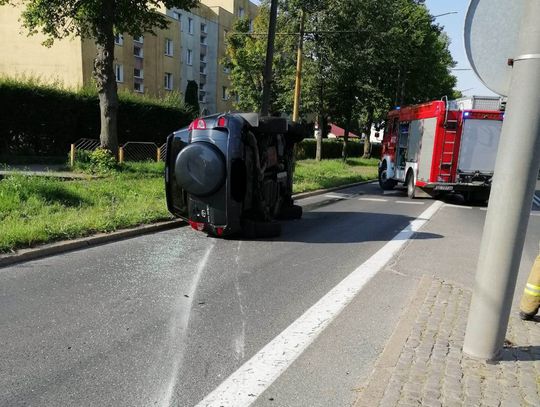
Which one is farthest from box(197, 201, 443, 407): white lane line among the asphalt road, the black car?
the black car

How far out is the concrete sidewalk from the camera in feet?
10.2

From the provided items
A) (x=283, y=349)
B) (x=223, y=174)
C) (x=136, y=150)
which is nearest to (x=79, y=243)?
(x=223, y=174)

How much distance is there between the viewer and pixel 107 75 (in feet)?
50.8

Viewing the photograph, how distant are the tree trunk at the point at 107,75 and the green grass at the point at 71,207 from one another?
96.2 inches

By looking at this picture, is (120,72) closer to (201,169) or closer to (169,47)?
(169,47)

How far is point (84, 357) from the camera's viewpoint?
12.2ft

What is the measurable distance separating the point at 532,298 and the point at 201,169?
4796 mm

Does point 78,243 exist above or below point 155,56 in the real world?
below

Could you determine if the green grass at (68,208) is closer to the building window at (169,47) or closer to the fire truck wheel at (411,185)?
the fire truck wheel at (411,185)

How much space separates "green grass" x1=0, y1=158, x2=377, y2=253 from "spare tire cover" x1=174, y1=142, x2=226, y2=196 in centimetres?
153

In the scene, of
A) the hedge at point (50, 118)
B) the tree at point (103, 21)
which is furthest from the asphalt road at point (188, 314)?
the hedge at point (50, 118)

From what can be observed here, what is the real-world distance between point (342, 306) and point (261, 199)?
3614 mm

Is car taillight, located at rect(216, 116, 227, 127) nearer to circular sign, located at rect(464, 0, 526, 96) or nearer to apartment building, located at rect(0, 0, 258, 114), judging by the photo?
circular sign, located at rect(464, 0, 526, 96)

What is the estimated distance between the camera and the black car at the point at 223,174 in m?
7.60
